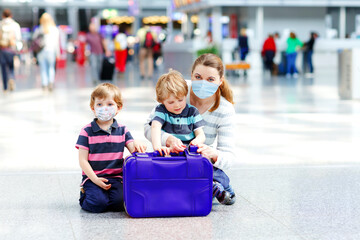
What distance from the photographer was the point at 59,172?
19.6ft

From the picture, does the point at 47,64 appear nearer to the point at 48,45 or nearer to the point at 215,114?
the point at 48,45

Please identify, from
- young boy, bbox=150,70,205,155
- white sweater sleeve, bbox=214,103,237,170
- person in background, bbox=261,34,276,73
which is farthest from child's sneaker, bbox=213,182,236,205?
person in background, bbox=261,34,276,73

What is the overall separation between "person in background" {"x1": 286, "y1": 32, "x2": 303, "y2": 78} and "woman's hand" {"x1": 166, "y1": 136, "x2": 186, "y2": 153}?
21314 millimetres

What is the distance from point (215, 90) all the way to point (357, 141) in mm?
3735

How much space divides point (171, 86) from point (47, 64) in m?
11.9

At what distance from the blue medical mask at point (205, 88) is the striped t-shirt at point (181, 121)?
0.47 feet

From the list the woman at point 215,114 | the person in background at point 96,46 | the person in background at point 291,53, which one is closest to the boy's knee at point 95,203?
the woman at point 215,114

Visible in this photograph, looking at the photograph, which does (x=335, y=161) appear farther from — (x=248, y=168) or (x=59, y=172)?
(x=59, y=172)

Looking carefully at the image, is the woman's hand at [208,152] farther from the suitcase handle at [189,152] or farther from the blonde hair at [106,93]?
the blonde hair at [106,93]

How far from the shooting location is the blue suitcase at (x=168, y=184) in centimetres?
421

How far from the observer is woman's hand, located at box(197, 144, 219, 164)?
14.4 feet

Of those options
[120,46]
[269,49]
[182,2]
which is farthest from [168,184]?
[182,2]

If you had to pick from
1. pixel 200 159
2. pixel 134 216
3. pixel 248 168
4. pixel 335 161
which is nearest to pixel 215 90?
pixel 200 159

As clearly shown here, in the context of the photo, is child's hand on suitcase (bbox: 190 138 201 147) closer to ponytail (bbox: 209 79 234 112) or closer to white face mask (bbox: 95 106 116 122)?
ponytail (bbox: 209 79 234 112)
